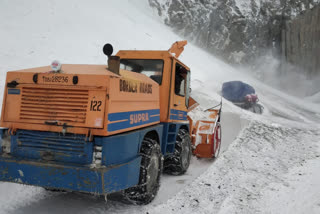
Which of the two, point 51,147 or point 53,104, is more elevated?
point 53,104

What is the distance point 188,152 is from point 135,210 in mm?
2470

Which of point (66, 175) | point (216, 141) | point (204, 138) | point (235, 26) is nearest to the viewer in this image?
point (66, 175)

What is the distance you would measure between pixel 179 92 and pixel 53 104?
2.73 metres

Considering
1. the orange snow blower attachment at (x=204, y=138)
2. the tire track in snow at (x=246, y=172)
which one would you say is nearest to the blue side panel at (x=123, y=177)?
the tire track in snow at (x=246, y=172)

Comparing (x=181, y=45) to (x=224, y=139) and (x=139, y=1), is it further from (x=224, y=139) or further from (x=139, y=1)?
(x=139, y=1)

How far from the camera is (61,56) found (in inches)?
413

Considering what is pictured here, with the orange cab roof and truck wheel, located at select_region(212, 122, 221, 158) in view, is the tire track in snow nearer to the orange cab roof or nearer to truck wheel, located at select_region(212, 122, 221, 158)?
truck wheel, located at select_region(212, 122, 221, 158)

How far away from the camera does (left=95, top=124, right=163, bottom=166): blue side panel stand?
2924 millimetres

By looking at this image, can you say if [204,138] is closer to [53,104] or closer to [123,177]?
[123,177]

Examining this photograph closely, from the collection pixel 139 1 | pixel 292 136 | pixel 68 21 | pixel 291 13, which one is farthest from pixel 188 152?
pixel 291 13

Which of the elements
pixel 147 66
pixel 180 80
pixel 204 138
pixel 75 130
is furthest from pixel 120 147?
pixel 204 138

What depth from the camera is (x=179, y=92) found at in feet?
17.3

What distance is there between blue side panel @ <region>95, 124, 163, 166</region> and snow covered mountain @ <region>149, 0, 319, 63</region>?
121 ft

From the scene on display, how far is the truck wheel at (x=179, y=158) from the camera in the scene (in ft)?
17.3
